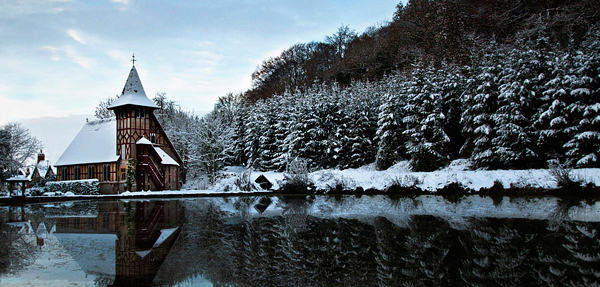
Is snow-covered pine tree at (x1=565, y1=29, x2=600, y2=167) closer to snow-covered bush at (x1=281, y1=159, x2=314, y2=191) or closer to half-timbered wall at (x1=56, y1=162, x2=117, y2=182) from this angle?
snow-covered bush at (x1=281, y1=159, x2=314, y2=191)

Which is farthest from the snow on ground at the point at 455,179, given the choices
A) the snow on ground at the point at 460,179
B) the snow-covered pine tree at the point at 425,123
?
the snow-covered pine tree at the point at 425,123

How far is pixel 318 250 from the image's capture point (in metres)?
7.42

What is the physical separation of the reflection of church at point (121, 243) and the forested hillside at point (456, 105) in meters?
19.5

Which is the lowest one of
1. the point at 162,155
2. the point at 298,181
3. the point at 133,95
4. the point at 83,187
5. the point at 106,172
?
the point at 83,187

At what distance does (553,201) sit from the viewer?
14789 millimetres

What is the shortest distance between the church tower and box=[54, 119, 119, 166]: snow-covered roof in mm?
1020

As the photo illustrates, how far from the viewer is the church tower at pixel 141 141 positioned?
3108 cm

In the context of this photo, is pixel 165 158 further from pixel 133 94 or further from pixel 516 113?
pixel 516 113

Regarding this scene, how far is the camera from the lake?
5.62 m

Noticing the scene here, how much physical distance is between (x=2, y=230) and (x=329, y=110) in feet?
99.7

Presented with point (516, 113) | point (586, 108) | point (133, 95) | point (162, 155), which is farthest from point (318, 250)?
point (133, 95)

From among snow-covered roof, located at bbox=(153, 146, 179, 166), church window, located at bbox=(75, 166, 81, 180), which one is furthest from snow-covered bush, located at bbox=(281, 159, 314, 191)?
church window, located at bbox=(75, 166, 81, 180)

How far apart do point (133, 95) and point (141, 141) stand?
4.10 meters

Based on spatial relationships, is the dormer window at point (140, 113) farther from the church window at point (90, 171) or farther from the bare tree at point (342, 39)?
the bare tree at point (342, 39)
